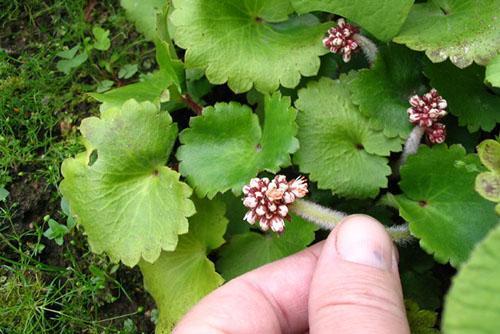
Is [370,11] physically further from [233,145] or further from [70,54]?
[70,54]

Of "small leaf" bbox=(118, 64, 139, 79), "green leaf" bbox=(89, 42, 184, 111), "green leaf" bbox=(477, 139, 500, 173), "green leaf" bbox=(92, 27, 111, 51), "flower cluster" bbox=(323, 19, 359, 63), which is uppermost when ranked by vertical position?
"flower cluster" bbox=(323, 19, 359, 63)

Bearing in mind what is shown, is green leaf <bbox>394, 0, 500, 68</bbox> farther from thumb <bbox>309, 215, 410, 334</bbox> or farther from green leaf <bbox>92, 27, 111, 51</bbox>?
green leaf <bbox>92, 27, 111, 51</bbox>

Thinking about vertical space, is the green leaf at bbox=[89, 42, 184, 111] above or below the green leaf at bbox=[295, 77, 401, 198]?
above

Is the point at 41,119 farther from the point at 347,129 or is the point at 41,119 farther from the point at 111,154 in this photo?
the point at 347,129

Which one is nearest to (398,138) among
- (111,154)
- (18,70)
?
(111,154)

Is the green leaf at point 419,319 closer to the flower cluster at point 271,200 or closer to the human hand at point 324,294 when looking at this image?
the human hand at point 324,294

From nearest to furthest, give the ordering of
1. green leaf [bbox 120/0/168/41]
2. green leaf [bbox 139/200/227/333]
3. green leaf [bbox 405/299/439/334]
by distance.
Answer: green leaf [bbox 405/299/439/334] → green leaf [bbox 139/200/227/333] → green leaf [bbox 120/0/168/41]

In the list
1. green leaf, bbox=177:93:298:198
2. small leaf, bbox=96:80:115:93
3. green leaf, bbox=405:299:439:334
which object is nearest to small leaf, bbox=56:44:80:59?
small leaf, bbox=96:80:115:93
